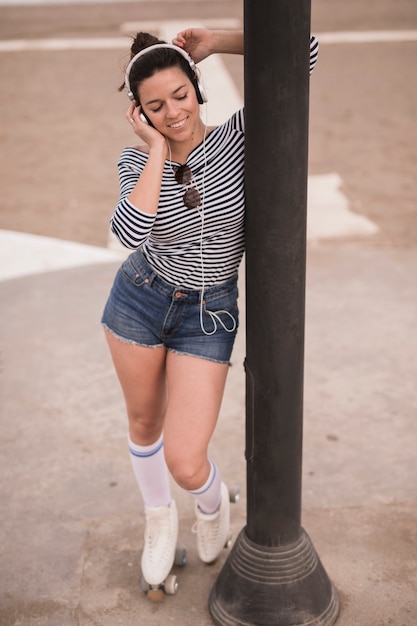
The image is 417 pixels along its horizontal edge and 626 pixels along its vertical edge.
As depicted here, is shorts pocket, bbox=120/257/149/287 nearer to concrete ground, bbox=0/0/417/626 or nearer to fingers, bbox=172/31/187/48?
fingers, bbox=172/31/187/48

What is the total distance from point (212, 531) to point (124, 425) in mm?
1225

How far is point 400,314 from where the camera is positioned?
5562 mm

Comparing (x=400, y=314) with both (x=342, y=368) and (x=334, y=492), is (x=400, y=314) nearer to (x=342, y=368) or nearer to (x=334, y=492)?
(x=342, y=368)

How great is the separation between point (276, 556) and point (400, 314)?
2785 millimetres

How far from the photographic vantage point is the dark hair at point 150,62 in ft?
9.24

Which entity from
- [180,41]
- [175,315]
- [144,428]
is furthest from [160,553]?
[180,41]

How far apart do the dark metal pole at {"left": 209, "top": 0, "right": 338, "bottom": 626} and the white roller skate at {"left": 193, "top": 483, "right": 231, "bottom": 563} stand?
8.4 inches

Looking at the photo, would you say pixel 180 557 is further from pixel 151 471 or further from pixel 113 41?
pixel 113 41

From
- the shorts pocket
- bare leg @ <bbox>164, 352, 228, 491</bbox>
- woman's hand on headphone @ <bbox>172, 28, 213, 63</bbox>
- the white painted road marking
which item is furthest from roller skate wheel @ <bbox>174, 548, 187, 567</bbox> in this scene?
the white painted road marking

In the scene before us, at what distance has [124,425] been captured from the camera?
450cm

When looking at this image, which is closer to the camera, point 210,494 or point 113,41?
point 210,494

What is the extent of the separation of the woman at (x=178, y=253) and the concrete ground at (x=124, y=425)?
1.37 ft

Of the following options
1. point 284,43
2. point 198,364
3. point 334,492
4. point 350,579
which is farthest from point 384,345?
point 284,43

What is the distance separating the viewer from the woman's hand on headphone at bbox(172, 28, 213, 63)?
9.91 feet
